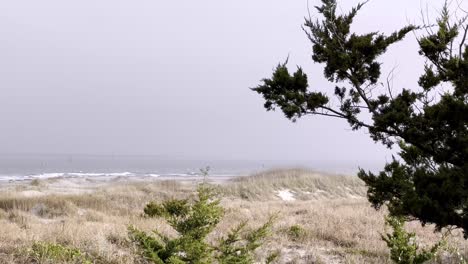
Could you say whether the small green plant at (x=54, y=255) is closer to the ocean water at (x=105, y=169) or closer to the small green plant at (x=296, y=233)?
the small green plant at (x=296, y=233)

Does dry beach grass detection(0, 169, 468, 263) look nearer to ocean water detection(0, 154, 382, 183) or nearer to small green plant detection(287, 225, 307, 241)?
small green plant detection(287, 225, 307, 241)

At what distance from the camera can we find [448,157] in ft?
23.4

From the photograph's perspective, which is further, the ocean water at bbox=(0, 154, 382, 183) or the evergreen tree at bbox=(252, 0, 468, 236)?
the ocean water at bbox=(0, 154, 382, 183)

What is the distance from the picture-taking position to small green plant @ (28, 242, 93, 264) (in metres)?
6.87

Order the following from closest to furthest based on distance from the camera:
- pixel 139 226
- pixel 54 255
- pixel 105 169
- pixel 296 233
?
1. pixel 54 255
2. pixel 139 226
3. pixel 296 233
4. pixel 105 169

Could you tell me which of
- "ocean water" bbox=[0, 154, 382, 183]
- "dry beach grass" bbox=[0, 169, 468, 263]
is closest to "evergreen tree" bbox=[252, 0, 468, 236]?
"dry beach grass" bbox=[0, 169, 468, 263]

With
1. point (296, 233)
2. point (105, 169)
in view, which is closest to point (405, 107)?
point (296, 233)

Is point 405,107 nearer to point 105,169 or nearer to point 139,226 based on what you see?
point 139,226

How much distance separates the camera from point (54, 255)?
6902 mm

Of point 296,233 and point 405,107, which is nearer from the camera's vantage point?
point 405,107

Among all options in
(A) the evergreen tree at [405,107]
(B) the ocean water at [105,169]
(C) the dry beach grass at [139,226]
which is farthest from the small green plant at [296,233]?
(B) the ocean water at [105,169]

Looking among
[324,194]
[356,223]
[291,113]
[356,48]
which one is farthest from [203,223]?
[324,194]

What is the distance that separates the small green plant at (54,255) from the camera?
6.87 m

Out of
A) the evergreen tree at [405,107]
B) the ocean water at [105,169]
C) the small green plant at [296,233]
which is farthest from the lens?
the ocean water at [105,169]
